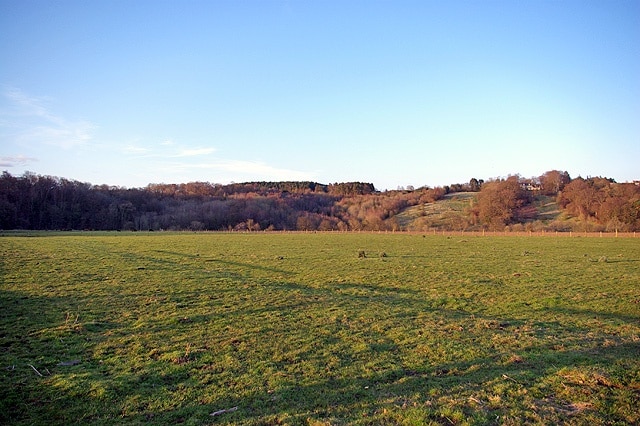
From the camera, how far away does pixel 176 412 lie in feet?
20.7

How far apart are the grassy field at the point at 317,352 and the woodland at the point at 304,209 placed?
75914mm

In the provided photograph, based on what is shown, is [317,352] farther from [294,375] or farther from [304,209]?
[304,209]

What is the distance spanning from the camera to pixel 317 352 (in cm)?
923

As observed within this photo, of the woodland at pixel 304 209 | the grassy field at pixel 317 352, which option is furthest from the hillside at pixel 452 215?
the grassy field at pixel 317 352

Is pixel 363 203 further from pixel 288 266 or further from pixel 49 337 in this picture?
pixel 49 337

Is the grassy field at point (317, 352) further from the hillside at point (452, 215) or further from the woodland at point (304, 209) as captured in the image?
the hillside at point (452, 215)

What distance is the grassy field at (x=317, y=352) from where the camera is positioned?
6367mm

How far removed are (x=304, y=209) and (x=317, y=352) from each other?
15548 centimetres

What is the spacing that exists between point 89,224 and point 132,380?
129 meters

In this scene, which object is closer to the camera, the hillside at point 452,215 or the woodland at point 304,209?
the woodland at point 304,209

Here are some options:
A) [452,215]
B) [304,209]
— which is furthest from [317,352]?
[304,209]

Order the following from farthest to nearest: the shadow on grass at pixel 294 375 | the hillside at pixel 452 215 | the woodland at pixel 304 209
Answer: the hillside at pixel 452 215 → the woodland at pixel 304 209 → the shadow on grass at pixel 294 375

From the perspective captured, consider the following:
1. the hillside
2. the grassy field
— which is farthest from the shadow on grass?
the hillside

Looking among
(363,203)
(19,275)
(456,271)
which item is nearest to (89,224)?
(363,203)
